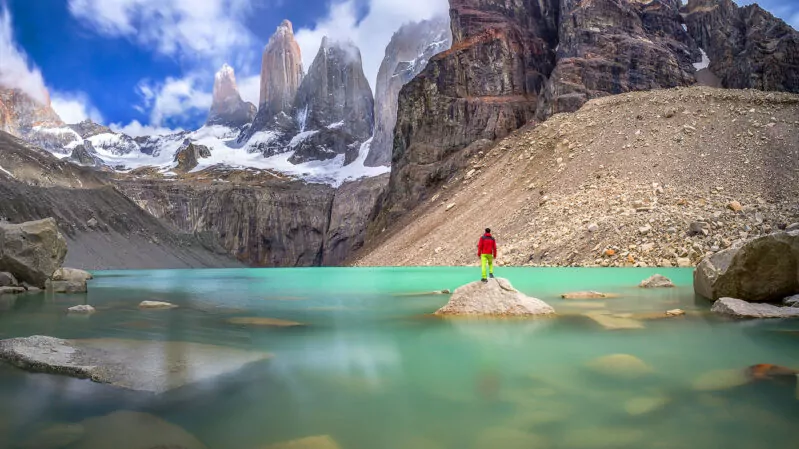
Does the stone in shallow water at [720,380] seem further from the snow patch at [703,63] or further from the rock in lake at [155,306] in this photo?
the snow patch at [703,63]

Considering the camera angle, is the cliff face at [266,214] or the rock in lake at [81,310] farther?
the cliff face at [266,214]

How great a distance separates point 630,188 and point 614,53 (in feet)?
111

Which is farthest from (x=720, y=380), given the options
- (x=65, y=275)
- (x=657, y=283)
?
(x=65, y=275)

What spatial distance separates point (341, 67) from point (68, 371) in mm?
191397

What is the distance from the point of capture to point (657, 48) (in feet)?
217

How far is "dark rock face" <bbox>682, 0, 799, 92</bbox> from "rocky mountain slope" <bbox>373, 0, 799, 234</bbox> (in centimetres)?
14

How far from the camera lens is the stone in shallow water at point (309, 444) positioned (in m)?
Answer: 4.15

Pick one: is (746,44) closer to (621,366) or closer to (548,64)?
(548,64)

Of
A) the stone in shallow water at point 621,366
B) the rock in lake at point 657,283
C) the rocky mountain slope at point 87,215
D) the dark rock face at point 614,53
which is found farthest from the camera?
the dark rock face at point 614,53

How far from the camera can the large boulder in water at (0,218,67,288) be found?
2188 cm

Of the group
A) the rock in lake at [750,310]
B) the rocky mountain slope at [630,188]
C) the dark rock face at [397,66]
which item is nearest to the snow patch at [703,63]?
the rocky mountain slope at [630,188]

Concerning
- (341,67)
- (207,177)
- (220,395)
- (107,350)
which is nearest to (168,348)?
(107,350)

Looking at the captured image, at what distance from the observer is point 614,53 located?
214 feet

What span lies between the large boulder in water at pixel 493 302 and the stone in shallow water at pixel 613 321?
0.98 metres
